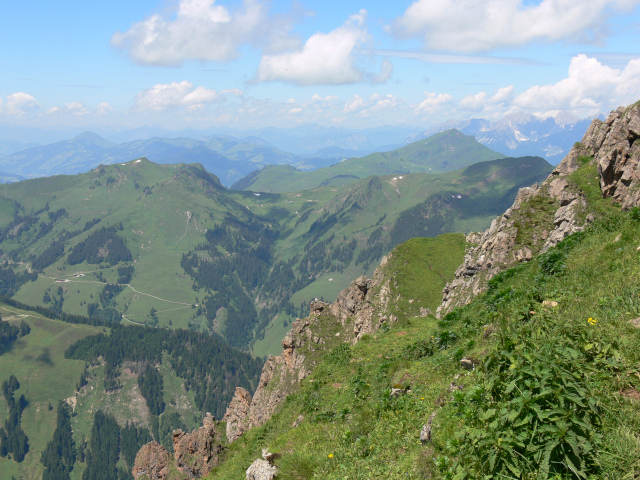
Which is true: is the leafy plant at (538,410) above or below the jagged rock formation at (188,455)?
above

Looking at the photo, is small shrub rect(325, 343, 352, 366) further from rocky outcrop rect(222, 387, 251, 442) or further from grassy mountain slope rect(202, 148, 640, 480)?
rocky outcrop rect(222, 387, 251, 442)

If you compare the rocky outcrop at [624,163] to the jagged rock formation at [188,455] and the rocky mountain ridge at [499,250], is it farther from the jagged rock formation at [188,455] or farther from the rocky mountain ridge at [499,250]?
the jagged rock formation at [188,455]

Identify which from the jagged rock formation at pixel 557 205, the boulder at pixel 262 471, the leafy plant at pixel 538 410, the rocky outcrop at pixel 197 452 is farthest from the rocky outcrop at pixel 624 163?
the rocky outcrop at pixel 197 452

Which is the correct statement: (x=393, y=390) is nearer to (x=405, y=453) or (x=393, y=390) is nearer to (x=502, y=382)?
(x=405, y=453)

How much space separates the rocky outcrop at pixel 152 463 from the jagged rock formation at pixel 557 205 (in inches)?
1968

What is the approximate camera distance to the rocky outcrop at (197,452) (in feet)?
154

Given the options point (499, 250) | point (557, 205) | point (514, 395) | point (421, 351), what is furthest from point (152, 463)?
point (557, 205)

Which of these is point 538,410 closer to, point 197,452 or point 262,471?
point 262,471

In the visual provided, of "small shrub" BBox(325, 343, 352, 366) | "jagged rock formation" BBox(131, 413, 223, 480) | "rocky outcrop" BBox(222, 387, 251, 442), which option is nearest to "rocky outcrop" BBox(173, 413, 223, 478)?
"jagged rock formation" BBox(131, 413, 223, 480)

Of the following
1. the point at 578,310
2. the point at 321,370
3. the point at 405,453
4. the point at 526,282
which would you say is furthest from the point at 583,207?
the point at 405,453

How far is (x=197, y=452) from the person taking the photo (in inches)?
2020

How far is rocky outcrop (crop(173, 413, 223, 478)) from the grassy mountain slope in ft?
97.2

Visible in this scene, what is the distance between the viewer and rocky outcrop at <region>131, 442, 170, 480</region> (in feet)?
205

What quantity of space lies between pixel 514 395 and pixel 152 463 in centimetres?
7184
